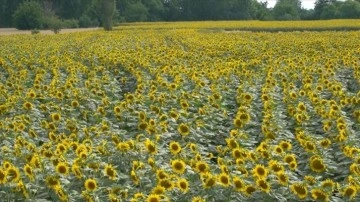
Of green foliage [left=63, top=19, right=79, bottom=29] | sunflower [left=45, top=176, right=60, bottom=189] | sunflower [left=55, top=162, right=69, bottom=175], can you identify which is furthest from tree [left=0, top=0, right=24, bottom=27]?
sunflower [left=45, top=176, right=60, bottom=189]

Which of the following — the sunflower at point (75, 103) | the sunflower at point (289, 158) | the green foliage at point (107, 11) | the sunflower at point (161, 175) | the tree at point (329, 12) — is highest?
the sunflower at point (161, 175)

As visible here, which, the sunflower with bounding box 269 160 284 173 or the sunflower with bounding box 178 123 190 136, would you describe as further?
the sunflower with bounding box 178 123 190 136

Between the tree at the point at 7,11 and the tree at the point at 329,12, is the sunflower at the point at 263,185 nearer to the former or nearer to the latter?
the tree at the point at 329,12

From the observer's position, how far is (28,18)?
49.3 m

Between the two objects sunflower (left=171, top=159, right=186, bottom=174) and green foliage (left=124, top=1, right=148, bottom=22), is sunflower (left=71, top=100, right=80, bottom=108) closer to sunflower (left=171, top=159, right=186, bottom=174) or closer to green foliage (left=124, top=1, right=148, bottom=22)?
sunflower (left=171, top=159, right=186, bottom=174)

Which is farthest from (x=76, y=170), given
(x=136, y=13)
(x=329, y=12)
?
(x=136, y=13)

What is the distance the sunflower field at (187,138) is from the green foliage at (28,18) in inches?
1608

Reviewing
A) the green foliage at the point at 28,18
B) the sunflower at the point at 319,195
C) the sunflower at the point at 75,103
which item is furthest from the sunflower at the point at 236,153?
the green foliage at the point at 28,18

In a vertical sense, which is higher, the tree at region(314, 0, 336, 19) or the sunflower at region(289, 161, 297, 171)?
the sunflower at region(289, 161, 297, 171)

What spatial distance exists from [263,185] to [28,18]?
159 ft

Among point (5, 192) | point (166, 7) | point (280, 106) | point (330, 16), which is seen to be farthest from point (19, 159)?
point (166, 7)

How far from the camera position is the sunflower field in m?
3.59

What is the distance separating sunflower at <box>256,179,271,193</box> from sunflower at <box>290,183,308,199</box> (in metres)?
0.16

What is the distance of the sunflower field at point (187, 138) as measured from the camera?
11.8 ft
